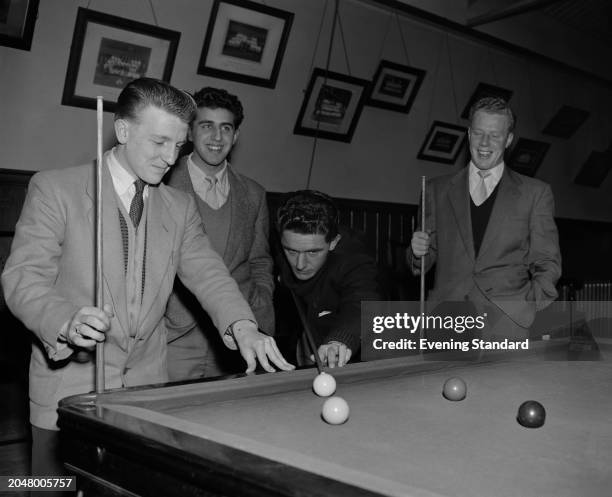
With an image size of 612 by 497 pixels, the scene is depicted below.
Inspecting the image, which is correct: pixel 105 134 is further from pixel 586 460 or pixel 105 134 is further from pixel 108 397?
pixel 586 460

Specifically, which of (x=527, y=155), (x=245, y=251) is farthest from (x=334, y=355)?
(x=527, y=155)

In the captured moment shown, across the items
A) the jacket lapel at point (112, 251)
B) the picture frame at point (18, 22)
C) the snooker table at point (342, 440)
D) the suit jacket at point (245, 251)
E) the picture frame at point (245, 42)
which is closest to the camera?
the snooker table at point (342, 440)

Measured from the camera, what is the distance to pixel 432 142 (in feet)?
19.4

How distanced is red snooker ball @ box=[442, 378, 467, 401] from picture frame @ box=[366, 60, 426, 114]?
3.76m

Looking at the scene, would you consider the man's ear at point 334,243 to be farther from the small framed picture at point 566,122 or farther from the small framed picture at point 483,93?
the small framed picture at point 566,122

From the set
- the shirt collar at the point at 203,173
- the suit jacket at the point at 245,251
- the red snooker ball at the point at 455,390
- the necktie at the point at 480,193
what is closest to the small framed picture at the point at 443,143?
the necktie at the point at 480,193

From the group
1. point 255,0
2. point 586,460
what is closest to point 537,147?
point 255,0

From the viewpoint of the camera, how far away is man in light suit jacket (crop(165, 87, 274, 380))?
118 inches

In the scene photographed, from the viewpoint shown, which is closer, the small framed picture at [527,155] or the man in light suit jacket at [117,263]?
the man in light suit jacket at [117,263]

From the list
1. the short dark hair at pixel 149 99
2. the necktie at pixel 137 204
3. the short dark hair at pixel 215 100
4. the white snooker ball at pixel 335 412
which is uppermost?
the short dark hair at pixel 215 100

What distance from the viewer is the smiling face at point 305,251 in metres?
2.74

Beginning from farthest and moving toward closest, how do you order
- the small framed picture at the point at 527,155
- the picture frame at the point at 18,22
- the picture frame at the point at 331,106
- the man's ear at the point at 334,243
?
the small framed picture at the point at 527,155 < the picture frame at the point at 331,106 < the picture frame at the point at 18,22 < the man's ear at the point at 334,243

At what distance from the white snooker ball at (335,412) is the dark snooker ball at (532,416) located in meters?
0.39

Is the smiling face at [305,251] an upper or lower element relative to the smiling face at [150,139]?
lower
